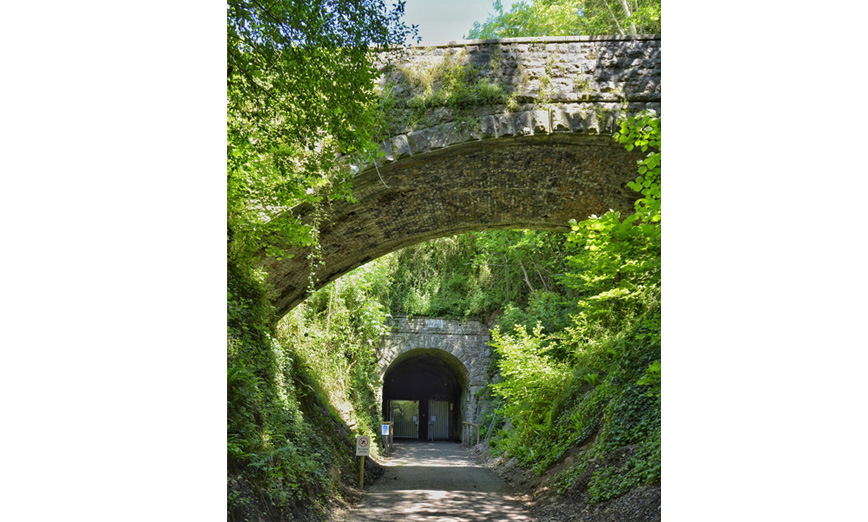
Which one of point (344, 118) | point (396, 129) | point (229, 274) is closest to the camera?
point (344, 118)

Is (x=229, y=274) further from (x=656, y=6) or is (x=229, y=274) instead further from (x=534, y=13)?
(x=534, y=13)

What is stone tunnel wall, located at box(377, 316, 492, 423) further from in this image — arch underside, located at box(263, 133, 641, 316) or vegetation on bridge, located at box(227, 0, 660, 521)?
arch underside, located at box(263, 133, 641, 316)

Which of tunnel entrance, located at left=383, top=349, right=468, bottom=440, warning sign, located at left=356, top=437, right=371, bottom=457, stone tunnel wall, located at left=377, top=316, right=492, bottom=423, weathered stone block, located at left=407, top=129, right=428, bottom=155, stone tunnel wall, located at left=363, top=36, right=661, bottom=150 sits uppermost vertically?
stone tunnel wall, located at left=363, top=36, right=661, bottom=150

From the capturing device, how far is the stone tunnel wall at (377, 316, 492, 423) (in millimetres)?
16969

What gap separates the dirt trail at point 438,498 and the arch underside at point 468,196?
3.56 meters

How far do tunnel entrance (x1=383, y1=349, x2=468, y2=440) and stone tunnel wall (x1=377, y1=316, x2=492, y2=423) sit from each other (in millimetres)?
357

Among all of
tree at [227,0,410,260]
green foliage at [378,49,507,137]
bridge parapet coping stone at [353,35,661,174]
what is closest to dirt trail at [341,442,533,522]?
tree at [227,0,410,260]

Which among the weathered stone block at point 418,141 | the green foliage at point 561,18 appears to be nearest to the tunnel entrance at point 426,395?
the green foliage at point 561,18

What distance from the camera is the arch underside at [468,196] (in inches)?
311

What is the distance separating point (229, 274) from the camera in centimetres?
679

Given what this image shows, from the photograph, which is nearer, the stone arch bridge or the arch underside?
the stone arch bridge
